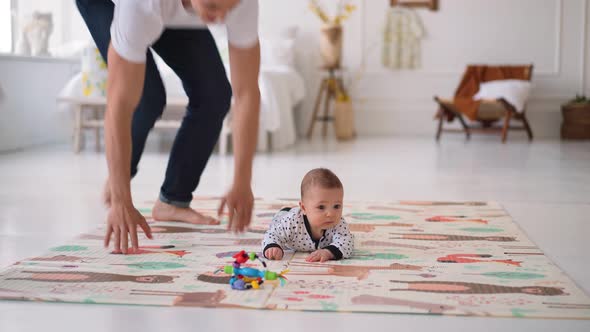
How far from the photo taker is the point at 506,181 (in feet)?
12.2

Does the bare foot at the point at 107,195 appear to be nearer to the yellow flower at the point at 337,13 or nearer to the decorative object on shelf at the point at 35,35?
the decorative object on shelf at the point at 35,35

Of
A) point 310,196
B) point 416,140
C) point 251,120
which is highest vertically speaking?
point 251,120

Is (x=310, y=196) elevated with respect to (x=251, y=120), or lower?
lower

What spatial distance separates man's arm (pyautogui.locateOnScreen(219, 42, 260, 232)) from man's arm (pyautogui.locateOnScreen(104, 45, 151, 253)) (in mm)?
224

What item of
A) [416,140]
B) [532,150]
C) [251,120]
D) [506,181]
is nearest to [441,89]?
[416,140]

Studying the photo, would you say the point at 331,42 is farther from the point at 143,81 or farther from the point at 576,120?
the point at 143,81

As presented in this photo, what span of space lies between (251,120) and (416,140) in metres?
5.06

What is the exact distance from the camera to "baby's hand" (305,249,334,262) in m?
1.93

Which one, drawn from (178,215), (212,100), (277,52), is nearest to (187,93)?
(212,100)

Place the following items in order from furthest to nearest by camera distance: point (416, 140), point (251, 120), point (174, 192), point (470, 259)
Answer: point (416, 140)
point (174, 192)
point (470, 259)
point (251, 120)

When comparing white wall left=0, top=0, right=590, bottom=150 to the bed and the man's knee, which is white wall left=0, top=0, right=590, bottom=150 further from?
the man's knee

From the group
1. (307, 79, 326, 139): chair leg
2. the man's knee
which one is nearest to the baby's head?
the man's knee

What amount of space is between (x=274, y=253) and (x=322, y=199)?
19cm

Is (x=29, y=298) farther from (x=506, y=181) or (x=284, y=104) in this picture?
(x=284, y=104)
